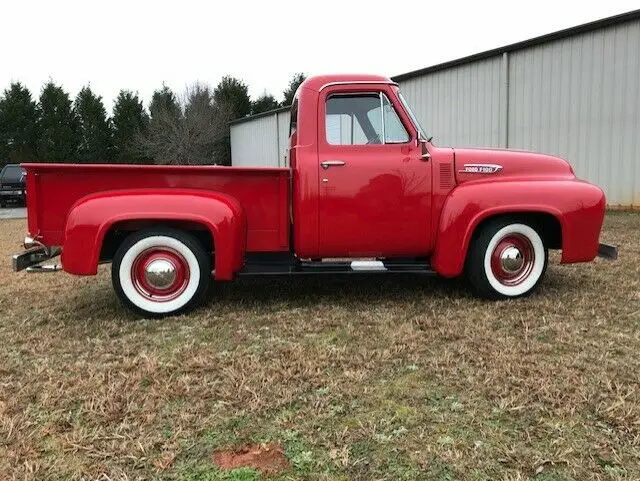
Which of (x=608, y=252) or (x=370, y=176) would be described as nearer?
(x=370, y=176)

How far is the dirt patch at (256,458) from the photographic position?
2283mm

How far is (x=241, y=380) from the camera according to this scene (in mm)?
3100

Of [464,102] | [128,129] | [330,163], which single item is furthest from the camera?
[128,129]

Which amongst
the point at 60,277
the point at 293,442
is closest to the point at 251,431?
the point at 293,442

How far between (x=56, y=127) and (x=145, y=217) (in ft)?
119

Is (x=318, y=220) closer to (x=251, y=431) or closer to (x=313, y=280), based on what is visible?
(x=313, y=280)

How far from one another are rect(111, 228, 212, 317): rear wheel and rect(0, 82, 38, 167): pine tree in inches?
1374

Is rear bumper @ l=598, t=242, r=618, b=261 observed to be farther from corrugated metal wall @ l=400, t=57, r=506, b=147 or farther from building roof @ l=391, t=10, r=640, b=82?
corrugated metal wall @ l=400, t=57, r=506, b=147

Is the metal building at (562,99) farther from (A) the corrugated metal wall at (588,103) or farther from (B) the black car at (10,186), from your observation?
(B) the black car at (10,186)

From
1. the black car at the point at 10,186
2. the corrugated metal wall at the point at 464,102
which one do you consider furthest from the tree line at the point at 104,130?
the corrugated metal wall at the point at 464,102

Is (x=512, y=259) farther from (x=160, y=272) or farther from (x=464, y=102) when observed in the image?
(x=464, y=102)

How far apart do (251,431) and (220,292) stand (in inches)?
109

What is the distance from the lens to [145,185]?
4.32 meters

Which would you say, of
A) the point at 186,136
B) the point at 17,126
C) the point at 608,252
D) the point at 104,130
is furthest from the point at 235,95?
the point at 608,252
